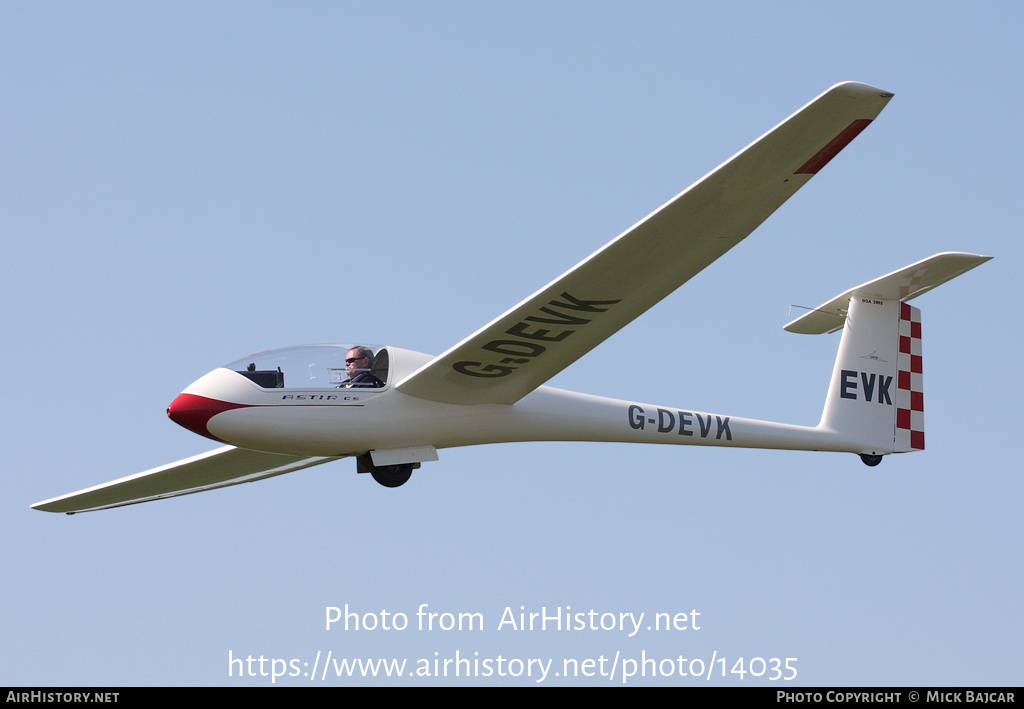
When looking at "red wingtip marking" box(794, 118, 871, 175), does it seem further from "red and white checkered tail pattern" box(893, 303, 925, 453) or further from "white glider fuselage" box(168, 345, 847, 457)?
"red and white checkered tail pattern" box(893, 303, 925, 453)

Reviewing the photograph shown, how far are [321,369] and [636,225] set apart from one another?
3346 millimetres

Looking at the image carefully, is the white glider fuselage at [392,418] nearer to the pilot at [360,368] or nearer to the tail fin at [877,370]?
the pilot at [360,368]

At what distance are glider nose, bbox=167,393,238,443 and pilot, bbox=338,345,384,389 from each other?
1064mm

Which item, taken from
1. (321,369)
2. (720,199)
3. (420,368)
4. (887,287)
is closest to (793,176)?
(720,199)

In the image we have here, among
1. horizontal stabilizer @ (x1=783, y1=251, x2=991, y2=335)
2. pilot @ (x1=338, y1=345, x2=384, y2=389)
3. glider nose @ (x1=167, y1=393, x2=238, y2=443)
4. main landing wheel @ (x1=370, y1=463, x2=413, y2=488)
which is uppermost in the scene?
horizontal stabilizer @ (x1=783, y1=251, x2=991, y2=335)

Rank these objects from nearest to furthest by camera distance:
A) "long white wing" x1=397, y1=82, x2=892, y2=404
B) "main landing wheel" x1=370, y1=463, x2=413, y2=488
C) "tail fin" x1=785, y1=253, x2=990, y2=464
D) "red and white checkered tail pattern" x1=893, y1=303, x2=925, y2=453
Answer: "long white wing" x1=397, y1=82, x2=892, y2=404 → "main landing wheel" x1=370, y1=463, x2=413, y2=488 → "tail fin" x1=785, y1=253, x2=990, y2=464 → "red and white checkered tail pattern" x1=893, y1=303, x2=925, y2=453

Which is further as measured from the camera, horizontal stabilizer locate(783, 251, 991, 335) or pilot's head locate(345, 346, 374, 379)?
horizontal stabilizer locate(783, 251, 991, 335)

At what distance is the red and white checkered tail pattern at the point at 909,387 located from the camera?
1254 cm

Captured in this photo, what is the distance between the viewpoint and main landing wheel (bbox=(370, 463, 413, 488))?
969 cm

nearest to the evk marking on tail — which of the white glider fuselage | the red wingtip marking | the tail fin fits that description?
the tail fin

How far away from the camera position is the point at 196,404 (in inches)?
360

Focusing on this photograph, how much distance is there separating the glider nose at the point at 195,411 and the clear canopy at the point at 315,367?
39 centimetres

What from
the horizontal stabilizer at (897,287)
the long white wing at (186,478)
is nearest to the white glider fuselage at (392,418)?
the long white wing at (186,478)

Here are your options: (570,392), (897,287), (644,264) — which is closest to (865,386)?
(897,287)
